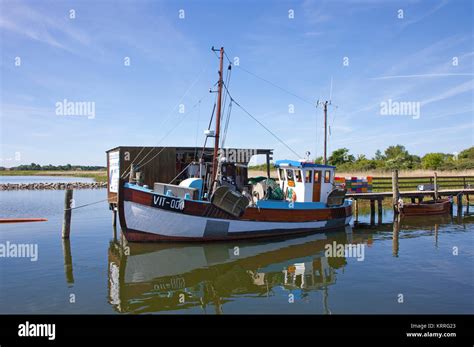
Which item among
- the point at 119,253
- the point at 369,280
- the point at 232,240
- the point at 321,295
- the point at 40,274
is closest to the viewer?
the point at 321,295

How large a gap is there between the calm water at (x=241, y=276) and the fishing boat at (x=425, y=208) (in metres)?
5.91

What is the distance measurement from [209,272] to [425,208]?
18.0 meters

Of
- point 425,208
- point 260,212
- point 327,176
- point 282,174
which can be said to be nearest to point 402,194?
point 425,208

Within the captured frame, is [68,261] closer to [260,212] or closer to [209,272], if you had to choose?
[209,272]

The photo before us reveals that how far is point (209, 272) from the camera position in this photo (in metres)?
11.4

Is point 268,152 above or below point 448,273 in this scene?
above

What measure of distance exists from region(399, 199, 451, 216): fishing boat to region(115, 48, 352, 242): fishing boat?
592 centimetres

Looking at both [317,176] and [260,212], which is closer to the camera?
[260,212]

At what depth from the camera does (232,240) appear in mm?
15578

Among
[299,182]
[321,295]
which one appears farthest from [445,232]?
[321,295]

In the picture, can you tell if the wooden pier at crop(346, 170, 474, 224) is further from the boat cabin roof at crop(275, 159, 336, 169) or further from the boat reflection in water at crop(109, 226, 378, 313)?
the boat reflection in water at crop(109, 226, 378, 313)

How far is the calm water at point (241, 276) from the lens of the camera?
8492mm

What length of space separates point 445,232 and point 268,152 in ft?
33.0
